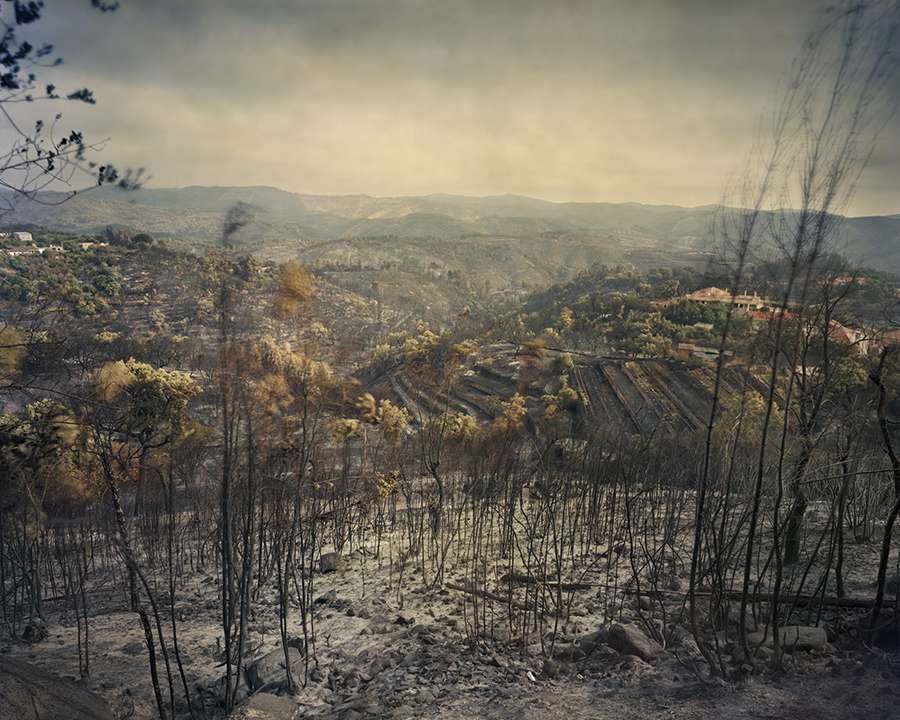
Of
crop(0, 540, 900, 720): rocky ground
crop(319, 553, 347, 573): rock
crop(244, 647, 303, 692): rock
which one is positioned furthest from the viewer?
crop(319, 553, 347, 573): rock

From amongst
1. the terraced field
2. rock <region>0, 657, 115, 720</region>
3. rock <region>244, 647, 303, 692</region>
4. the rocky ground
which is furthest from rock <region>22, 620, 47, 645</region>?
the terraced field

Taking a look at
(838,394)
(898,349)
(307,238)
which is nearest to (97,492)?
(898,349)

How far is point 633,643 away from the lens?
538 cm

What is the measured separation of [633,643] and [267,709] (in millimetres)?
3668

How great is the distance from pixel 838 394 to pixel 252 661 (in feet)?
33.8

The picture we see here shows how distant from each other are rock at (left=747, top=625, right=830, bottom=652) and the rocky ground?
2 cm

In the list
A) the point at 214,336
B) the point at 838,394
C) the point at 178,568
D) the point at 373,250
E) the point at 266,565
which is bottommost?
the point at 178,568

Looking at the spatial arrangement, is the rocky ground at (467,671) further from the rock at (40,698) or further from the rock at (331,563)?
the rock at (331,563)

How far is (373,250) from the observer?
107438 mm

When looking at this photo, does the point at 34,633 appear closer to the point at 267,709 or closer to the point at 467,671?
the point at 267,709

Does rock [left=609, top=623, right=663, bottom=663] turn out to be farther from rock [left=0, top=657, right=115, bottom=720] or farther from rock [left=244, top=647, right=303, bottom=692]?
rock [left=0, top=657, right=115, bottom=720]

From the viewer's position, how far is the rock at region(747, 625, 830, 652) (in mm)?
4945

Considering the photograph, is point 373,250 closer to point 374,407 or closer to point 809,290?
point 374,407

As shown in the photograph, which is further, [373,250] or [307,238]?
[373,250]
